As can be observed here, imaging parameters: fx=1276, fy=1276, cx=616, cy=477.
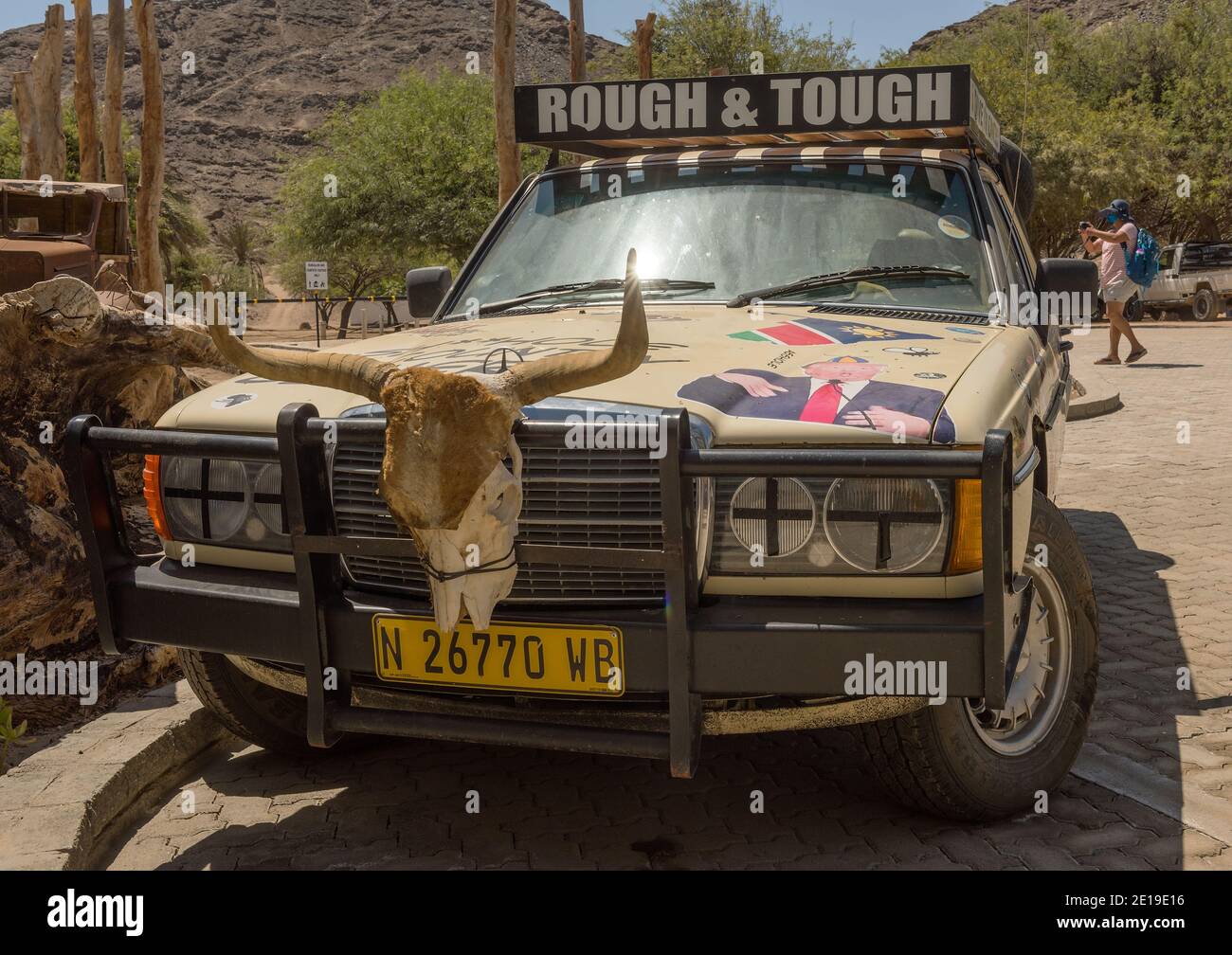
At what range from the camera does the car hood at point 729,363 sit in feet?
10.2

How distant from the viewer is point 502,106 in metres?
16.6

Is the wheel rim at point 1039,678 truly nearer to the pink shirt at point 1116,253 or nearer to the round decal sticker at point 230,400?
the round decal sticker at point 230,400

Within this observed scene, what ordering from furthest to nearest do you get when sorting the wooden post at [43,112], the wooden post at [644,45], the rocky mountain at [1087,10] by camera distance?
the rocky mountain at [1087,10] < the wooden post at [644,45] < the wooden post at [43,112]

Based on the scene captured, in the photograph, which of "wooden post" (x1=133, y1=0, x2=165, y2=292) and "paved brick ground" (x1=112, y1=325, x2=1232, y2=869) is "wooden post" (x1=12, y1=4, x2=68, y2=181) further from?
"paved brick ground" (x1=112, y1=325, x2=1232, y2=869)

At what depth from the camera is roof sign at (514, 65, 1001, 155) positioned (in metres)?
4.91

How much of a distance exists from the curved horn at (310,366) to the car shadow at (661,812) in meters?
1.40

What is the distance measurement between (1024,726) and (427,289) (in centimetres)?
302

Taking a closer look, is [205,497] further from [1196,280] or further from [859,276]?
[1196,280]

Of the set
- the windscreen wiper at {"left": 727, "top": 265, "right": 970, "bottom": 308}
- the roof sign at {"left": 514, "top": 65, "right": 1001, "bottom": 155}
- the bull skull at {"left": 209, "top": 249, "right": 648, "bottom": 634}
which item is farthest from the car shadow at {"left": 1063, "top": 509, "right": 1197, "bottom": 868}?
the roof sign at {"left": 514, "top": 65, "right": 1001, "bottom": 155}

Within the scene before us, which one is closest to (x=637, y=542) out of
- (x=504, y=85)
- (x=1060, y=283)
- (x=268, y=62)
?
(x=1060, y=283)

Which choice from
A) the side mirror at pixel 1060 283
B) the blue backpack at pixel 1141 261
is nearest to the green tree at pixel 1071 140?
the blue backpack at pixel 1141 261

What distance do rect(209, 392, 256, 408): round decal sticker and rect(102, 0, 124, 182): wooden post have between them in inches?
909
